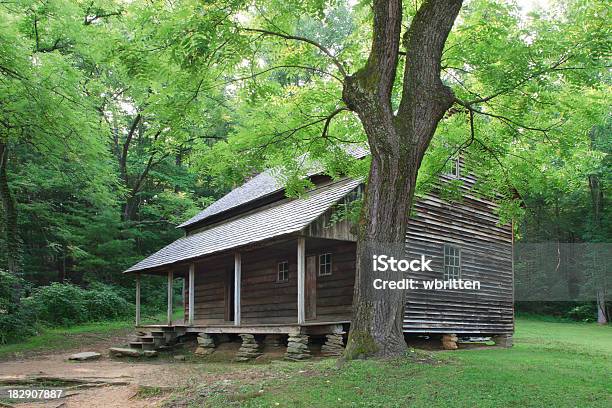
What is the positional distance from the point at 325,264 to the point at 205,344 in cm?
442

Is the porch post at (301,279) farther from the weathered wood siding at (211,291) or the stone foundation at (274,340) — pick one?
the weathered wood siding at (211,291)

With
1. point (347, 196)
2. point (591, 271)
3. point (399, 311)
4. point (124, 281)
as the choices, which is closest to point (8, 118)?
point (347, 196)

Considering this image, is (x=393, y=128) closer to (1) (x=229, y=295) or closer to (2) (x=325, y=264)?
(2) (x=325, y=264)

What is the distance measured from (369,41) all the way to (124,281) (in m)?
24.3

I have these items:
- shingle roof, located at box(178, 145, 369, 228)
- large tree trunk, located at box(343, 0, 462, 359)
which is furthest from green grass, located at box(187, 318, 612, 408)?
shingle roof, located at box(178, 145, 369, 228)

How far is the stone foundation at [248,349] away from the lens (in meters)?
15.6

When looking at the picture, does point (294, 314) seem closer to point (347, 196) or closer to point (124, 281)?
point (347, 196)

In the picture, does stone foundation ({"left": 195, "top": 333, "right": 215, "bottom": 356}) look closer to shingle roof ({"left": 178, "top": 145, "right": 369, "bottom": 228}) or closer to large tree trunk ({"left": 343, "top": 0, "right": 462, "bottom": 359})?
shingle roof ({"left": 178, "top": 145, "right": 369, "bottom": 228})

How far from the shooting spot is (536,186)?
13.2 m

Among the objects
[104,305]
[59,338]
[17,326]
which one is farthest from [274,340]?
[104,305]

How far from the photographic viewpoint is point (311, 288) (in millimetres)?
16953

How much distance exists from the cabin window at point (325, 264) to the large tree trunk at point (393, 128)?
7050mm

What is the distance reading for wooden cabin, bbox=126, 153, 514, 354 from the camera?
14.9m

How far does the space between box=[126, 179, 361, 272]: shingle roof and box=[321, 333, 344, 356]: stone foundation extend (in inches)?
106
